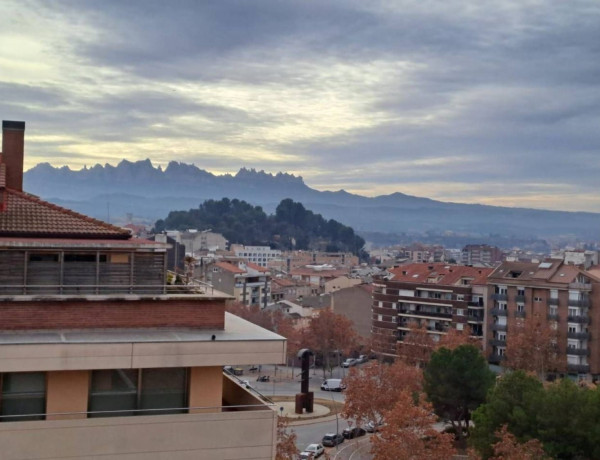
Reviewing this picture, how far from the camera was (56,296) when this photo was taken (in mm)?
10531

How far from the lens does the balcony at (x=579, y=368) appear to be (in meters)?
56.8

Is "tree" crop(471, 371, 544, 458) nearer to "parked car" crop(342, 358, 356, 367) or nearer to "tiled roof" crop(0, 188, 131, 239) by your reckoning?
"tiled roof" crop(0, 188, 131, 239)

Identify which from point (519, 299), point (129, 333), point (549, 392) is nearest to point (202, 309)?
point (129, 333)

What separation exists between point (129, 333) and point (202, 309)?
1126 mm

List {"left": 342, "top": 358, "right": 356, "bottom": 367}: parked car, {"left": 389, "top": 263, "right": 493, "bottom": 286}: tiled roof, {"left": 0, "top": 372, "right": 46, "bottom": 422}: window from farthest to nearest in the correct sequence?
{"left": 342, "top": 358, "right": 356, "bottom": 367}: parked car → {"left": 389, "top": 263, "right": 493, "bottom": 286}: tiled roof → {"left": 0, "top": 372, "right": 46, "bottom": 422}: window

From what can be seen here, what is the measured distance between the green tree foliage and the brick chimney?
2070cm

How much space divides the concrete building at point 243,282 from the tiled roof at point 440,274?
1985 centimetres

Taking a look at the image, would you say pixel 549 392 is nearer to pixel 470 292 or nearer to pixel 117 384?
pixel 117 384

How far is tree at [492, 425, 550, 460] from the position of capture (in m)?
25.0

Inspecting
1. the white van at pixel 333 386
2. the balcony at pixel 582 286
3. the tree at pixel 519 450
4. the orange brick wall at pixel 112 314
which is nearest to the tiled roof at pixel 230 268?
the white van at pixel 333 386

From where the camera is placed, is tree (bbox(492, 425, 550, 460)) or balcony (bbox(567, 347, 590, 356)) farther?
balcony (bbox(567, 347, 590, 356))

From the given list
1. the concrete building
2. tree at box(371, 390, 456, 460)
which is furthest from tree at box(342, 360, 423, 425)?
the concrete building

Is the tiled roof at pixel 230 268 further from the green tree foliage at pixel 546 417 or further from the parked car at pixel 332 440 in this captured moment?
the green tree foliage at pixel 546 417

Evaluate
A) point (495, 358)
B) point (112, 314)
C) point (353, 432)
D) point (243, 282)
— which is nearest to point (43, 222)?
point (112, 314)
